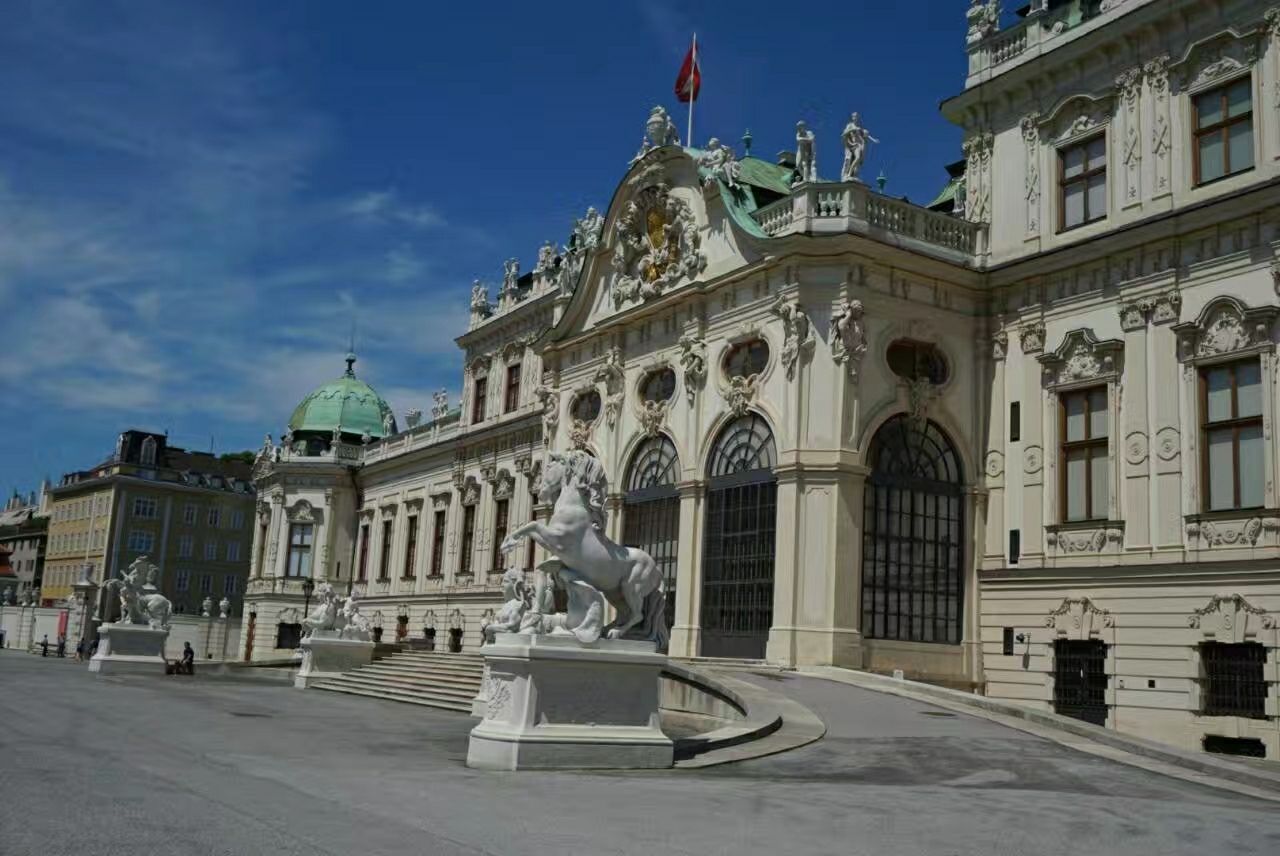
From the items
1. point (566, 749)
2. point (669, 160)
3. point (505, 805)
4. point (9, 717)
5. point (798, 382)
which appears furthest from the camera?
point (669, 160)

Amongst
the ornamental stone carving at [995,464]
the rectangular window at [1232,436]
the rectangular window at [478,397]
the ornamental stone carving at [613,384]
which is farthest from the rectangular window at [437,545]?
the rectangular window at [1232,436]

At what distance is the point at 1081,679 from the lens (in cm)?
2370

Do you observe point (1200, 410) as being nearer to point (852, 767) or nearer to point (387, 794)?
point (852, 767)

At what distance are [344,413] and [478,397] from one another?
53.6 feet

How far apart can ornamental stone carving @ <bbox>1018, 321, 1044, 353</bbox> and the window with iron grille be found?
706 centimetres

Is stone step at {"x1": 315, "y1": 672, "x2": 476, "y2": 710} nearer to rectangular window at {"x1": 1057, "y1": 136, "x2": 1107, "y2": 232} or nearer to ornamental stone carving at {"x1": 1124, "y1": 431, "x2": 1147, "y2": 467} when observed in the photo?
ornamental stone carving at {"x1": 1124, "y1": 431, "x2": 1147, "y2": 467}

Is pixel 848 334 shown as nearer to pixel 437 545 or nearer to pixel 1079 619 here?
pixel 1079 619

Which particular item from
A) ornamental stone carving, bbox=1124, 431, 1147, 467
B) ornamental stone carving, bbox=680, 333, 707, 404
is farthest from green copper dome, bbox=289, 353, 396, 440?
ornamental stone carving, bbox=1124, 431, 1147, 467

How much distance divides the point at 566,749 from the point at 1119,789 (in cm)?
562

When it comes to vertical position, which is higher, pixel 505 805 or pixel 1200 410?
pixel 1200 410

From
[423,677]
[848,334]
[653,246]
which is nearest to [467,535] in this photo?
[423,677]

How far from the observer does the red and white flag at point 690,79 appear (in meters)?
32.7

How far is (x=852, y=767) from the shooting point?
44.7ft

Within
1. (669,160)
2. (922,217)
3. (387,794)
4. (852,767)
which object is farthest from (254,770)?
(669,160)
